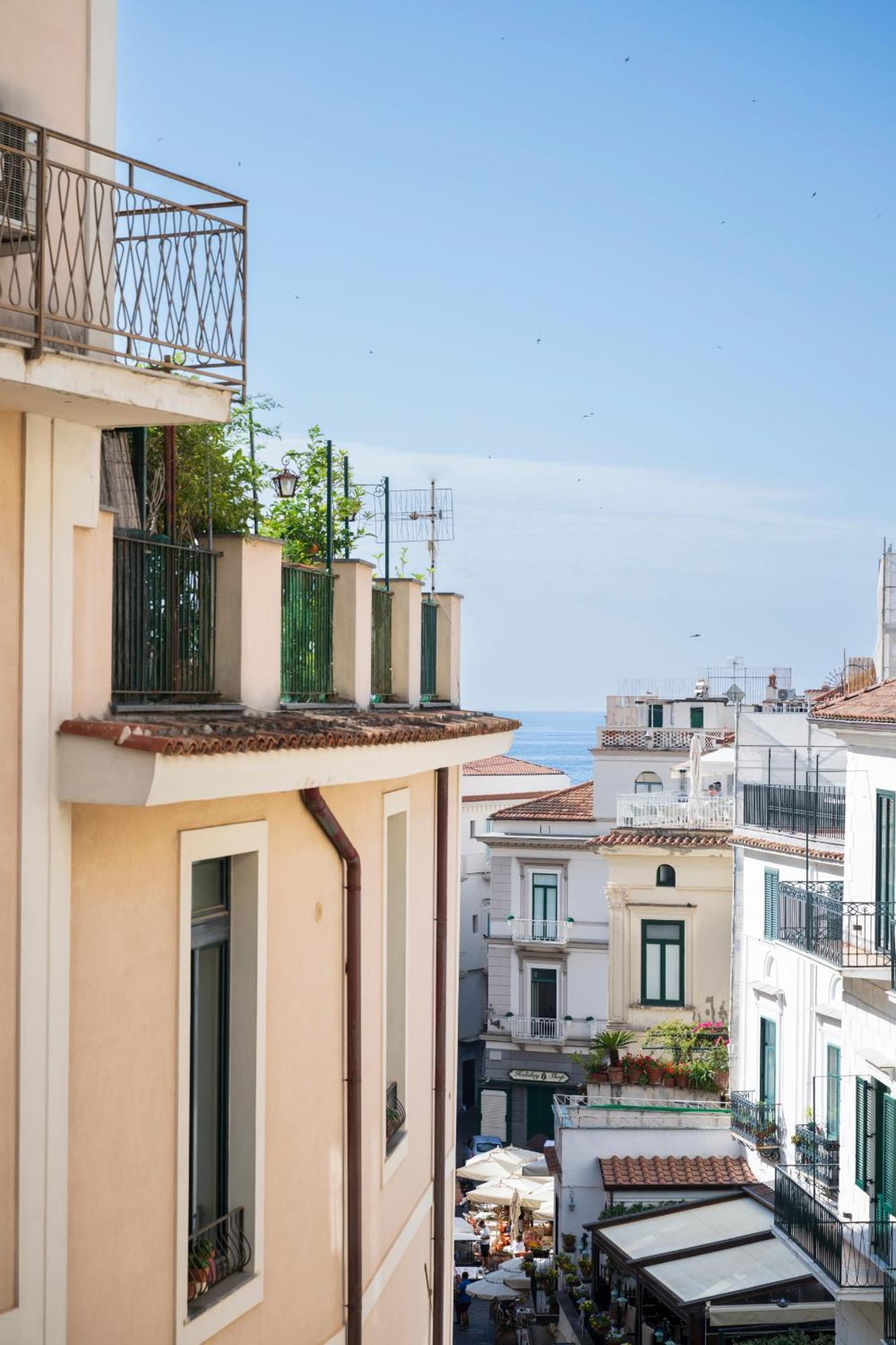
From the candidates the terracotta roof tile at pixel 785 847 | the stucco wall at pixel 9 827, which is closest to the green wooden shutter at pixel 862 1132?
the terracotta roof tile at pixel 785 847

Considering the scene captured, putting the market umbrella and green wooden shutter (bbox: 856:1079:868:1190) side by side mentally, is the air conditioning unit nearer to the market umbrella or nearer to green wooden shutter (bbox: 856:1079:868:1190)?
green wooden shutter (bbox: 856:1079:868:1190)

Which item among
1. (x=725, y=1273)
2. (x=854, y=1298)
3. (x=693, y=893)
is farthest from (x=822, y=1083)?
(x=693, y=893)

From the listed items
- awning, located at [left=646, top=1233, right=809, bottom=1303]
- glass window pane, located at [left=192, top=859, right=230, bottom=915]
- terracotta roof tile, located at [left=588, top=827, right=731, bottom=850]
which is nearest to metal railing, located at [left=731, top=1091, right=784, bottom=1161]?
awning, located at [left=646, top=1233, right=809, bottom=1303]

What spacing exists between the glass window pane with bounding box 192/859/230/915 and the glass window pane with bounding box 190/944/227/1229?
214mm

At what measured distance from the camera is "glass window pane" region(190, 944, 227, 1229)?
7.46 metres

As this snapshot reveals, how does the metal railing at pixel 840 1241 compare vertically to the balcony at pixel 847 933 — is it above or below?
below

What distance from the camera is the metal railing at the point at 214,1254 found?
713cm

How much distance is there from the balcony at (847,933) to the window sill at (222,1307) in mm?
11744

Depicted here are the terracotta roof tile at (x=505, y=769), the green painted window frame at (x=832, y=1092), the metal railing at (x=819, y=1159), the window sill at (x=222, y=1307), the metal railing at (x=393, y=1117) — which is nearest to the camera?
the window sill at (x=222, y=1307)

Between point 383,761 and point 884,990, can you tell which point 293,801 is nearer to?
point 383,761

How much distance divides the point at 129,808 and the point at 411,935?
520 cm

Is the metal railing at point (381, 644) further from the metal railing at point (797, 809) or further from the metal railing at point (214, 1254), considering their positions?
the metal railing at point (797, 809)

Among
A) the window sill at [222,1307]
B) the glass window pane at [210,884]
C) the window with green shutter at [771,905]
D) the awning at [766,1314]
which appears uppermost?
the glass window pane at [210,884]

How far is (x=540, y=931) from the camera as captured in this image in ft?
156
